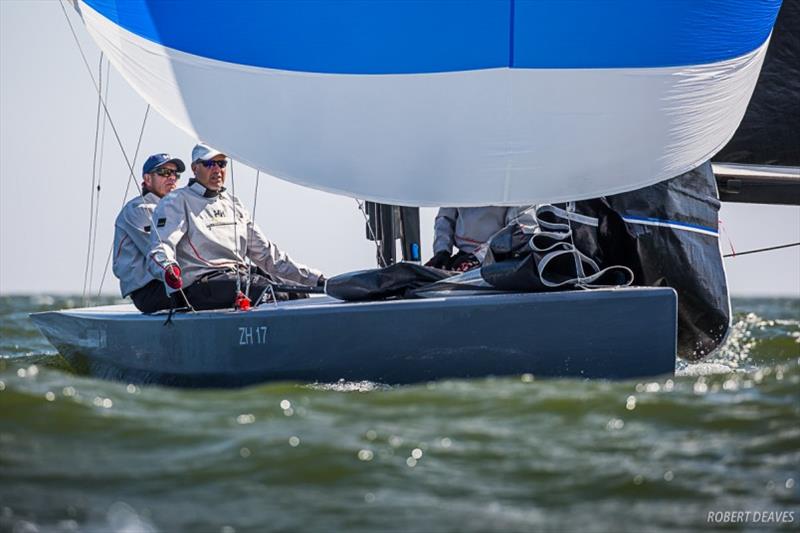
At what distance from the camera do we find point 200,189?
258 inches

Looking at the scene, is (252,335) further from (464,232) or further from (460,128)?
(464,232)

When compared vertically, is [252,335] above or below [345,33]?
below

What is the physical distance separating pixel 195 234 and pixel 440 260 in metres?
1.26

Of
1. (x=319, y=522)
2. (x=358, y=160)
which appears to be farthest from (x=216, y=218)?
(x=319, y=522)

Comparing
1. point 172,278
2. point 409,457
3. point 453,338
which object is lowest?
point 409,457

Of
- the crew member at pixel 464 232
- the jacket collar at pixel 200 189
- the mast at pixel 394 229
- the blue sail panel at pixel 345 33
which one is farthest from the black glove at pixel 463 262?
the blue sail panel at pixel 345 33

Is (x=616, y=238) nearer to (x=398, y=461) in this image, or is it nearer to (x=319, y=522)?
(x=398, y=461)

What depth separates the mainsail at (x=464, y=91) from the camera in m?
5.30

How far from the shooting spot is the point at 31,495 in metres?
3.39

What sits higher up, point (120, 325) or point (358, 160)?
point (358, 160)

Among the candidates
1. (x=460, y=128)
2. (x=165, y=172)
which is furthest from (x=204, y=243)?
(x=460, y=128)

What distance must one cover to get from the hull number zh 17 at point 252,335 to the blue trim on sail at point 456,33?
1.14 meters

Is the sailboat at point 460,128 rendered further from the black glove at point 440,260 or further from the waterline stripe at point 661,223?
the black glove at point 440,260

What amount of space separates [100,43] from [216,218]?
1.05m
